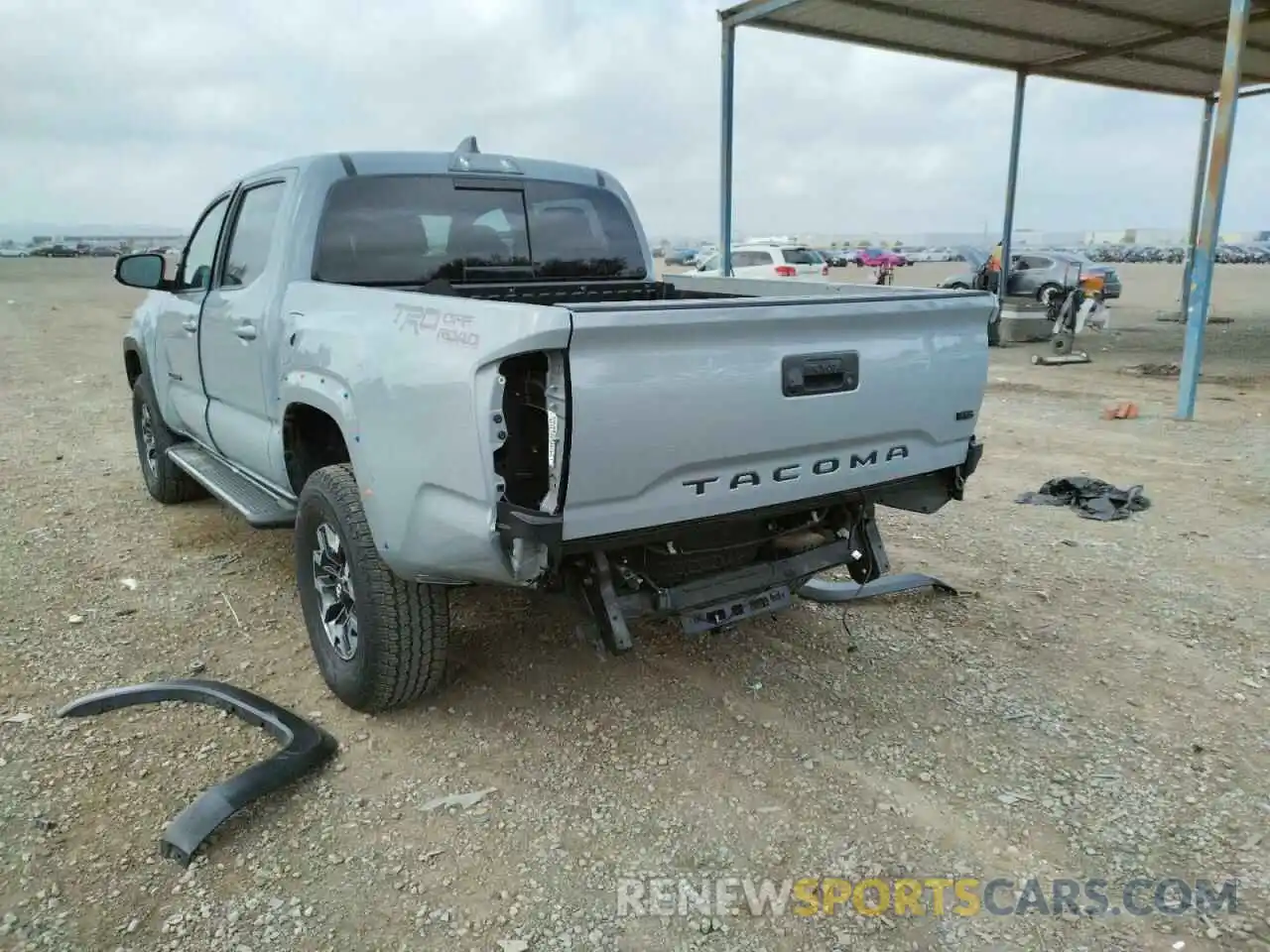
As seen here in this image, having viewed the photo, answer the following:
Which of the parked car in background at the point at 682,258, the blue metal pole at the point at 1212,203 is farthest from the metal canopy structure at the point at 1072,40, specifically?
the parked car in background at the point at 682,258

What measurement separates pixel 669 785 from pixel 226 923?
4.34 ft

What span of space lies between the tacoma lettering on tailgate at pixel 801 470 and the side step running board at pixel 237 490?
1.89 metres

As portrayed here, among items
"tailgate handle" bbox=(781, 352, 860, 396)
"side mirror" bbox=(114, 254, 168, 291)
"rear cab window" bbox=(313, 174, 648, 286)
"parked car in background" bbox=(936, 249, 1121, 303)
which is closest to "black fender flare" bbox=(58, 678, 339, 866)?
"rear cab window" bbox=(313, 174, 648, 286)

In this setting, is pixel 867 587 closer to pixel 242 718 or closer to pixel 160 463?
pixel 242 718

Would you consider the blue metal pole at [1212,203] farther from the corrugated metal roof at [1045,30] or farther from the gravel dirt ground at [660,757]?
the gravel dirt ground at [660,757]

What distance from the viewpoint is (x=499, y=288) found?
425 cm

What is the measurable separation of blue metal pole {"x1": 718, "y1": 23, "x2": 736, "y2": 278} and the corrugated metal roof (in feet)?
0.98

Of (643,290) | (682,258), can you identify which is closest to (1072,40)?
(643,290)

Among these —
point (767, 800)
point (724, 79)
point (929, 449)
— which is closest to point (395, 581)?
point (767, 800)

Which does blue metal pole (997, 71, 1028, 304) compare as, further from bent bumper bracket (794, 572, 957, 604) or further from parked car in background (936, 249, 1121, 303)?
bent bumper bracket (794, 572, 957, 604)

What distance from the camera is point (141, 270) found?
5137 mm

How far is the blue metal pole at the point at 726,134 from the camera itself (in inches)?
458

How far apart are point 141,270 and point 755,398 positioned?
3936mm

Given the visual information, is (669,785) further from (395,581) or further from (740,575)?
(395,581)
